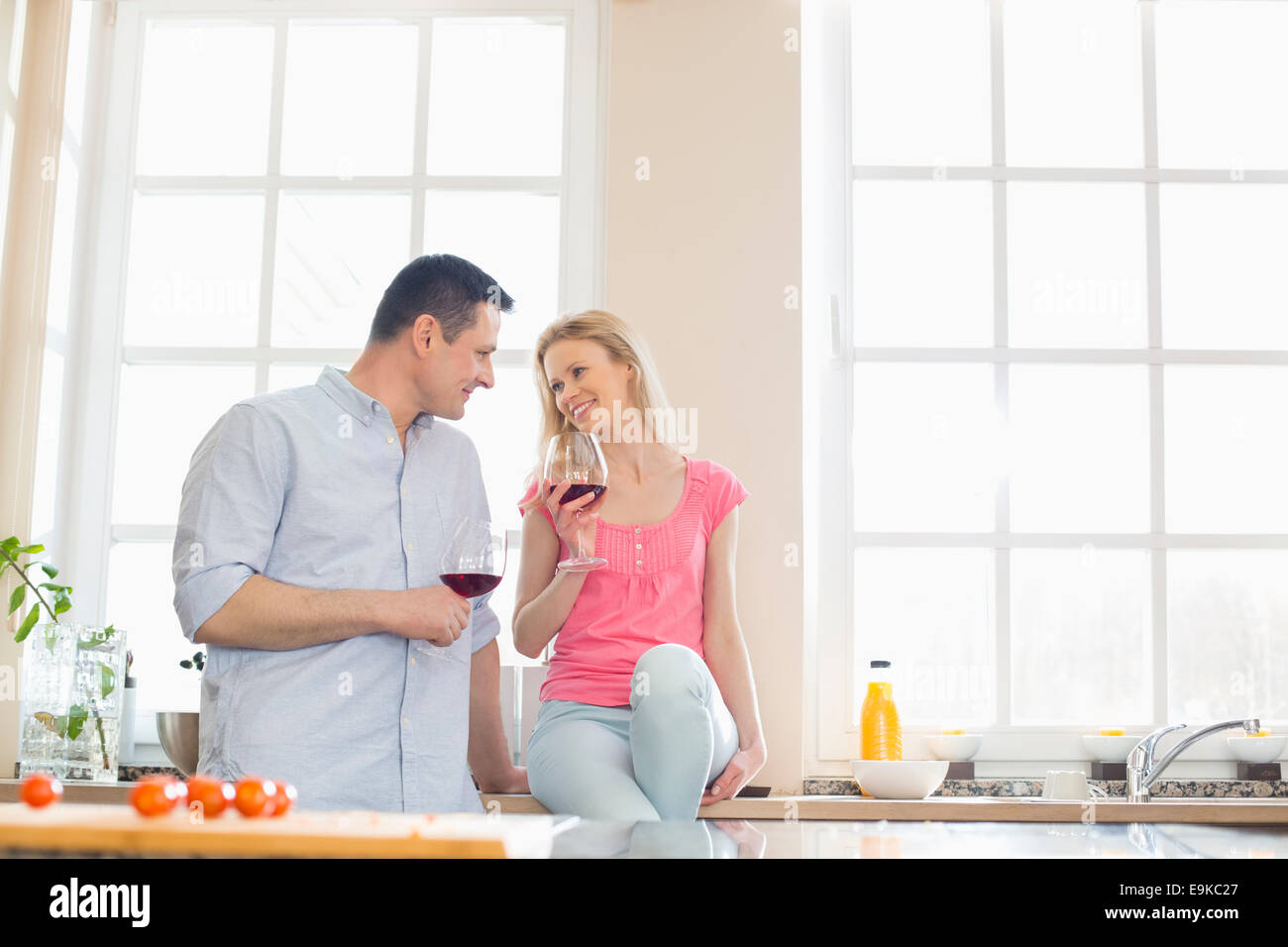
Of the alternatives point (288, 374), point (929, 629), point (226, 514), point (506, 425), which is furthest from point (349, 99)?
point (929, 629)

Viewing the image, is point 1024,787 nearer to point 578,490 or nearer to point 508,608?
point 508,608

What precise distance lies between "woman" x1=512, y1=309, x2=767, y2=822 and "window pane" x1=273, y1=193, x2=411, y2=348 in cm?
62

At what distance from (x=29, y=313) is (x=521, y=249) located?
105 centimetres

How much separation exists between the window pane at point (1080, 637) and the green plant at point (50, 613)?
1.86 metres

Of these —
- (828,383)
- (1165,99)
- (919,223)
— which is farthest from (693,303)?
(1165,99)

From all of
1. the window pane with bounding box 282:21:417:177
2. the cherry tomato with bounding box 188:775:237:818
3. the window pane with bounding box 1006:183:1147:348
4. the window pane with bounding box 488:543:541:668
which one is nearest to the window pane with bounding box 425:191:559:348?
the window pane with bounding box 282:21:417:177

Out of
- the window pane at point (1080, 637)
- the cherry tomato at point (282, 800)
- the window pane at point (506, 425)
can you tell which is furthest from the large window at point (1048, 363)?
the cherry tomato at point (282, 800)

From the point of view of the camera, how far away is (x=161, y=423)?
8.99 ft

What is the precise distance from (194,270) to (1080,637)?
2.13 m

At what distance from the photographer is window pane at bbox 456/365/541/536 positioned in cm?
269

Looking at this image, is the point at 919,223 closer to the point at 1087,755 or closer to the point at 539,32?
the point at 539,32

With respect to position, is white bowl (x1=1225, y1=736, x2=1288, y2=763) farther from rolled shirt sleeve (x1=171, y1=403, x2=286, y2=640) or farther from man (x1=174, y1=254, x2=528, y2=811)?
rolled shirt sleeve (x1=171, y1=403, x2=286, y2=640)
